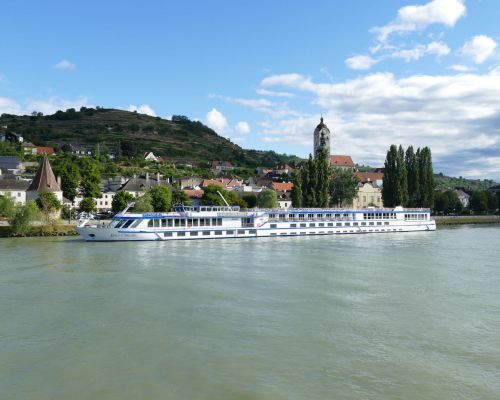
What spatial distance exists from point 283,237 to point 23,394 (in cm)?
3786

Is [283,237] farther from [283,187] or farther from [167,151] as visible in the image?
[167,151]

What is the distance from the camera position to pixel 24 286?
21.6 m

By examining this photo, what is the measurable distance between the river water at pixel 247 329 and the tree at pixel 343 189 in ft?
141

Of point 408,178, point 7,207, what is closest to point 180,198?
point 7,207

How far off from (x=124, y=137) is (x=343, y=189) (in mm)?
105269

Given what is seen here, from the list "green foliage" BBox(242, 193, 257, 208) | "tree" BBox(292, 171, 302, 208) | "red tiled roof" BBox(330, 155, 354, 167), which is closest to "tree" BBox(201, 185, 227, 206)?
"tree" BBox(292, 171, 302, 208)

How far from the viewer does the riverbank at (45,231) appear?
45141mm

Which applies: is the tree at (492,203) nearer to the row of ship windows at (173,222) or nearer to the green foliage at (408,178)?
the green foliage at (408,178)

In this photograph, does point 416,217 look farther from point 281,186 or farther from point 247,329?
point 247,329

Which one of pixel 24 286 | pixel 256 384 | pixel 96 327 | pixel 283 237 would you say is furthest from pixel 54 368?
pixel 283 237

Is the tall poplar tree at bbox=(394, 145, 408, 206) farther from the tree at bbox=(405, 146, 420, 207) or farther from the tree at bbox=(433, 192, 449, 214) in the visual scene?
the tree at bbox=(433, 192, 449, 214)

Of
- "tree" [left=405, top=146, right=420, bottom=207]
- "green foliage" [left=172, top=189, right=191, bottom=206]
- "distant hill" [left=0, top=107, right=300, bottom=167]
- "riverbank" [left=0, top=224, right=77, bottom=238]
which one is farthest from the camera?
"distant hill" [left=0, top=107, right=300, bottom=167]

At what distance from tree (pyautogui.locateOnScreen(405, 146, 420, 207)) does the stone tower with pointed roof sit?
163 ft

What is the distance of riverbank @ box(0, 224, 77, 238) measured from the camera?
45.1 m
